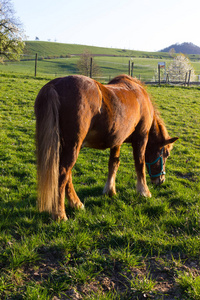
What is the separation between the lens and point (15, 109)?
1187 centimetres

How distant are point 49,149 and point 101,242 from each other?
1459 millimetres

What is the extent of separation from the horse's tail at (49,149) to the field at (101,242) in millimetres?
598

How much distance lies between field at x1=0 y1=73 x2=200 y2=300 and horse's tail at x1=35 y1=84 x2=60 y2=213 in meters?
0.60

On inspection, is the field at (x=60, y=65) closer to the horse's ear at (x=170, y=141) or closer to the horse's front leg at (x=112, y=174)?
the horse's ear at (x=170, y=141)

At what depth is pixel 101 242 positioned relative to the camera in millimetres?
3578

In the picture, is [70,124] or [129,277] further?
[70,124]

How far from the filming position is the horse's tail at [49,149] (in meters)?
3.42

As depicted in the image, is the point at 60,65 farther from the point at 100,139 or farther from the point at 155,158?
the point at 100,139

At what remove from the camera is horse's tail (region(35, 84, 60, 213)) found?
3422mm

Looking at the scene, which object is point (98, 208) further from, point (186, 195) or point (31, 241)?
point (186, 195)

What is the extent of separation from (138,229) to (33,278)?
5.48 feet

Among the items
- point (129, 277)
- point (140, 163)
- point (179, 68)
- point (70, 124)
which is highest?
point (179, 68)

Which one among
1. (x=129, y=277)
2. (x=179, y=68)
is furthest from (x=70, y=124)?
(x=179, y=68)

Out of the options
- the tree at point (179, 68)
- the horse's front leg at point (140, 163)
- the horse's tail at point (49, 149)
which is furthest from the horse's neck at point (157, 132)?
the tree at point (179, 68)
